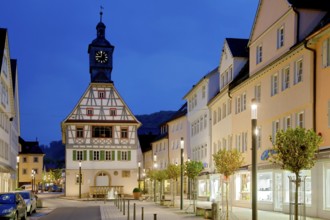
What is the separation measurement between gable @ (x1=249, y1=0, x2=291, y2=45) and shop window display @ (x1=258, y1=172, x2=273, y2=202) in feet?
29.6

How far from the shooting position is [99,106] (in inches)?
2916

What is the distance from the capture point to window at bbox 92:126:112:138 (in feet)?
244

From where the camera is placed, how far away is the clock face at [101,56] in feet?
265

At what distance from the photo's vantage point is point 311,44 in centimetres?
2677

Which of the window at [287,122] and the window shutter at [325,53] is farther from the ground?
the window shutter at [325,53]

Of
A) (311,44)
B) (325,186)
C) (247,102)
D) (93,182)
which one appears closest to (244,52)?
(247,102)

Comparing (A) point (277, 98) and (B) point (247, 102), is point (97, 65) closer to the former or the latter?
(B) point (247, 102)

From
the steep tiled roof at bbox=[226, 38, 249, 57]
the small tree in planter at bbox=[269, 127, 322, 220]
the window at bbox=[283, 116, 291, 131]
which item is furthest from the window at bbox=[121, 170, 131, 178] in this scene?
the small tree in planter at bbox=[269, 127, 322, 220]

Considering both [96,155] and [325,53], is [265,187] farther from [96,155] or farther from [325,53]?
[96,155]

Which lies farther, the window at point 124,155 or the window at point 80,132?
the window at point 124,155

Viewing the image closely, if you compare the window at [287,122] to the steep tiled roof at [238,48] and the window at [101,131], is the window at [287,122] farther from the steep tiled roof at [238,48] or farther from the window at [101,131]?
the window at [101,131]

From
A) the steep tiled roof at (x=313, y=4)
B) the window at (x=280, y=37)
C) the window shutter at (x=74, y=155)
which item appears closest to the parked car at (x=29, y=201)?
the window at (x=280, y=37)

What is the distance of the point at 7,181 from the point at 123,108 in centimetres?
2021

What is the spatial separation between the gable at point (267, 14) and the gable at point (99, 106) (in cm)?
3786
